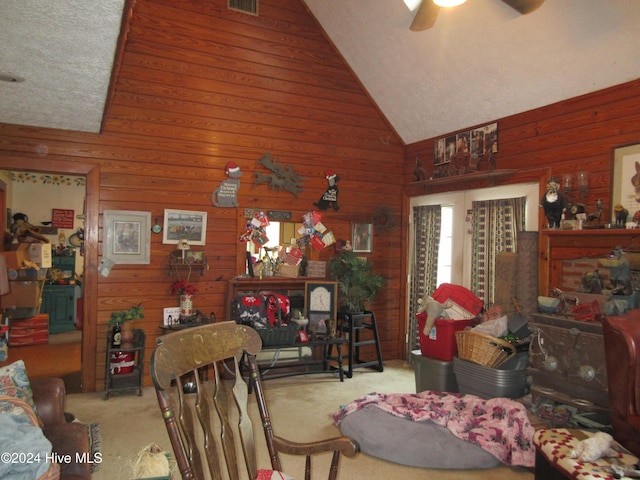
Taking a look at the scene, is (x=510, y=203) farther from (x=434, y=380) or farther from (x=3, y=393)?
(x=3, y=393)

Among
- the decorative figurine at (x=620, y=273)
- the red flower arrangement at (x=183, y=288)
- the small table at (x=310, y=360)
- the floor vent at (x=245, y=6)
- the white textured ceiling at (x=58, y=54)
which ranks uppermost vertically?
the floor vent at (x=245, y=6)

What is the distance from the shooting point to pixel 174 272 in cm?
442

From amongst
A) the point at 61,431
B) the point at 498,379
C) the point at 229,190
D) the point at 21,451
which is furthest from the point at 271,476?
the point at 229,190

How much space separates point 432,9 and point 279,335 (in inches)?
114

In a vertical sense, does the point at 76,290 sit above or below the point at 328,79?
below

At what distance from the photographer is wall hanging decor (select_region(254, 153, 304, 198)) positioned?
4.75 metres

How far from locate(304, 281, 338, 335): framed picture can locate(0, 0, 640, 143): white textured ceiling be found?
2.04 meters

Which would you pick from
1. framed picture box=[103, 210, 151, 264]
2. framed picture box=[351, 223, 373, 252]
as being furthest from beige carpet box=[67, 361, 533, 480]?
framed picture box=[351, 223, 373, 252]

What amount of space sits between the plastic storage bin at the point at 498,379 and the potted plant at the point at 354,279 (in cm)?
146

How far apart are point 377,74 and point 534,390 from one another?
3.41m

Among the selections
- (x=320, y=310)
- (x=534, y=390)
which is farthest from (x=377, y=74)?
(x=534, y=390)

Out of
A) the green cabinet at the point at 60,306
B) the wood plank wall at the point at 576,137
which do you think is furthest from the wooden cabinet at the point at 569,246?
the green cabinet at the point at 60,306

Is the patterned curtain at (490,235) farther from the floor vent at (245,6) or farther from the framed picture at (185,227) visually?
the floor vent at (245,6)

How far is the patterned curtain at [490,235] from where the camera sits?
413 cm
